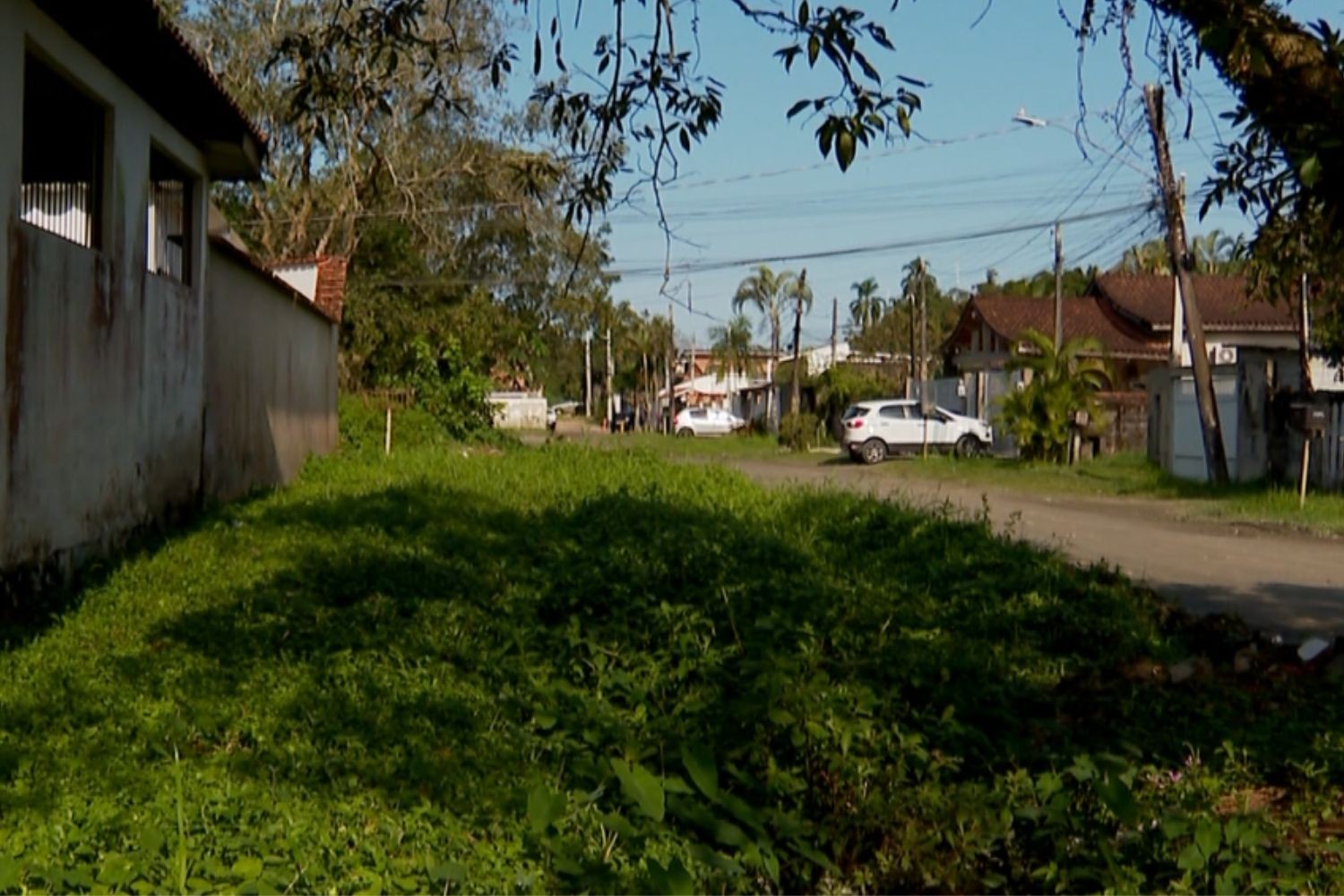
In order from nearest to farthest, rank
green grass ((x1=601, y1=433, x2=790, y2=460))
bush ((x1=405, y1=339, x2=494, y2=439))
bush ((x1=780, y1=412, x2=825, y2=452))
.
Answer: bush ((x1=405, y1=339, x2=494, y2=439))
green grass ((x1=601, y1=433, x2=790, y2=460))
bush ((x1=780, y1=412, x2=825, y2=452))

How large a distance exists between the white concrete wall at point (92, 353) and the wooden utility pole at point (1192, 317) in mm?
14160

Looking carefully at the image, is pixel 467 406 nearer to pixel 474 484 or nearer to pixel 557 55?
pixel 474 484

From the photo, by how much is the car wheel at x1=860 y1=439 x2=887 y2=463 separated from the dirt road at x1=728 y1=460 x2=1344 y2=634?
37.8 feet

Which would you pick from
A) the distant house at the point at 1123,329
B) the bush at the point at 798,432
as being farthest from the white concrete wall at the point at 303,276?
the bush at the point at 798,432

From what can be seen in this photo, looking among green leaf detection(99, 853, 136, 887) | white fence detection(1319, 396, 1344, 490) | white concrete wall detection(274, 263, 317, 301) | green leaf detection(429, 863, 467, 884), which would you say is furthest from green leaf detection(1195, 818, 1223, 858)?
white concrete wall detection(274, 263, 317, 301)

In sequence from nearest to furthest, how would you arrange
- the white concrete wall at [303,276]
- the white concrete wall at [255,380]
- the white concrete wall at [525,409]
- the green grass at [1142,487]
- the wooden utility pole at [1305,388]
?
the white concrete wall at [255,380], the green grass at [1142,487], the wooden utility pole at [1305,388], the white concrete wall at [303,276], the white concrete wall at [525,409]

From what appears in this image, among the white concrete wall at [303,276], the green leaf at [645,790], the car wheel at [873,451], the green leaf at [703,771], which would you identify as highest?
the white concrete wall at [303,276]

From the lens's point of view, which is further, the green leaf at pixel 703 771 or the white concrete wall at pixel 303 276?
the white concrete wall at pixel 303 276

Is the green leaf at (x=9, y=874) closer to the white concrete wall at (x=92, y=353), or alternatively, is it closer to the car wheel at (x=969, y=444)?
the white concrete wall at (x=92, y=353)

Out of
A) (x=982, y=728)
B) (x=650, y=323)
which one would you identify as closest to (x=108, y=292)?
(x=982, y=728)

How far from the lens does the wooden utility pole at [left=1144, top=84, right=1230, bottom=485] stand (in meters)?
21.8

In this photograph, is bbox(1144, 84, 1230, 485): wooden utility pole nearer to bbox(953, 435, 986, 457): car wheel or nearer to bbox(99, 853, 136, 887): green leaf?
bbox(953, 435, 986, 457): car wheel

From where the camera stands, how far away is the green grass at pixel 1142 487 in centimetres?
1819

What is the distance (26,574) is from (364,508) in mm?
5414
